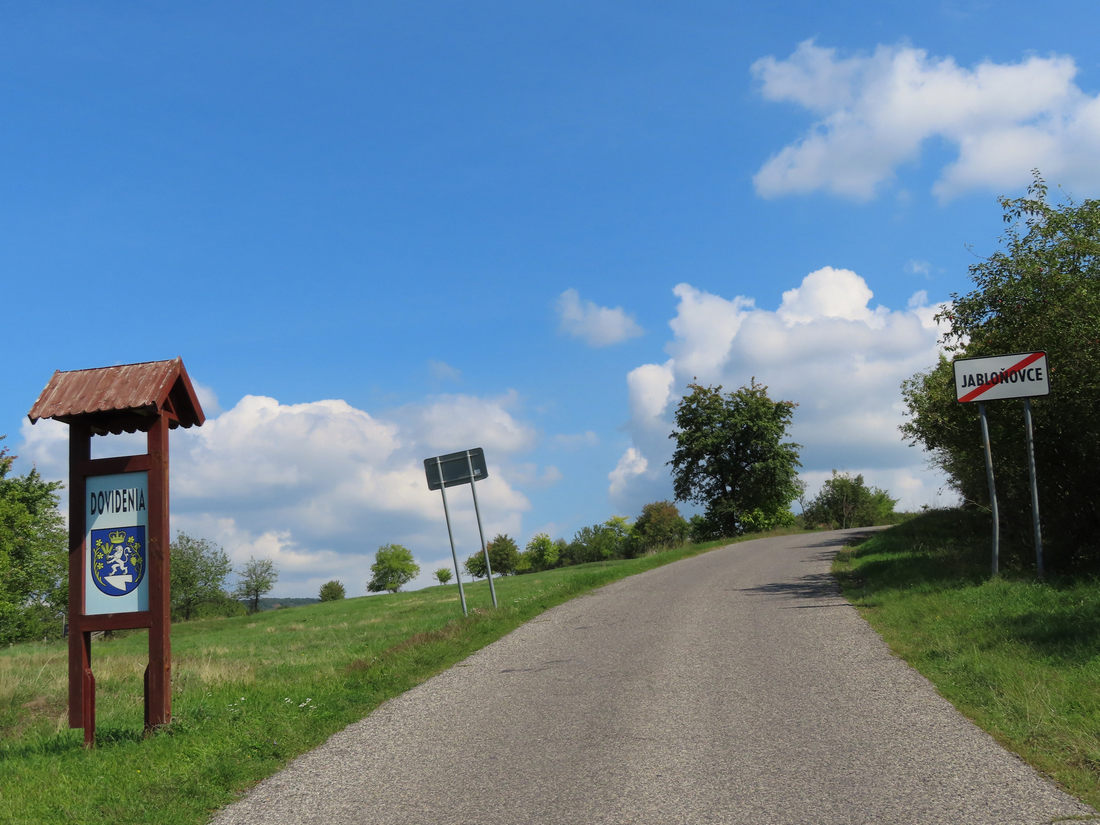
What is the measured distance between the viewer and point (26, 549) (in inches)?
1821

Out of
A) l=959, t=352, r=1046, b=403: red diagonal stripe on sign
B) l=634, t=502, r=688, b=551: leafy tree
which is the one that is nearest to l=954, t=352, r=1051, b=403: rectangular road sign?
l=959, t=352, r=1046, b=403: red diagonal stripe on sign

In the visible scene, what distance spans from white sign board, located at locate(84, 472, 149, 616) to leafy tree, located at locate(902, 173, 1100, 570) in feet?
47.3

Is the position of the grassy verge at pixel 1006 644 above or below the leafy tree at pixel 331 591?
above

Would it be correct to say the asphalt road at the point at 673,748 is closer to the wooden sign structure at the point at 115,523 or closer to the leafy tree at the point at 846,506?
the wooden sign structure at the point at 115,523

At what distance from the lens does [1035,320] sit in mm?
15609

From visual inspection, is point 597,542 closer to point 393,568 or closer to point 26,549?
point 393,568

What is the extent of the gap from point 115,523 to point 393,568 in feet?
391

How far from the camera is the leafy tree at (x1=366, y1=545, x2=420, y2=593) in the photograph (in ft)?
405

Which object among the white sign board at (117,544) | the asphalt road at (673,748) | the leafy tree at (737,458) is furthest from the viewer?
the leafy tree at (737,458)

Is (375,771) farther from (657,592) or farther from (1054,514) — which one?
(1054,514)

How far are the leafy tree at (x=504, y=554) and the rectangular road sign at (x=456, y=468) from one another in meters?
90.1

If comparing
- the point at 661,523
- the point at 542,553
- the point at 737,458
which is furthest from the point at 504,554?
the point at 737,458

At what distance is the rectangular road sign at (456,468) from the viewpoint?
696 inches

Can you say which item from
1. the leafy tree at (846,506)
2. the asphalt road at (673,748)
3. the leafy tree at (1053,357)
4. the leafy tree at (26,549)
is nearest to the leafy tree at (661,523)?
the leafy tree at (846,506)
